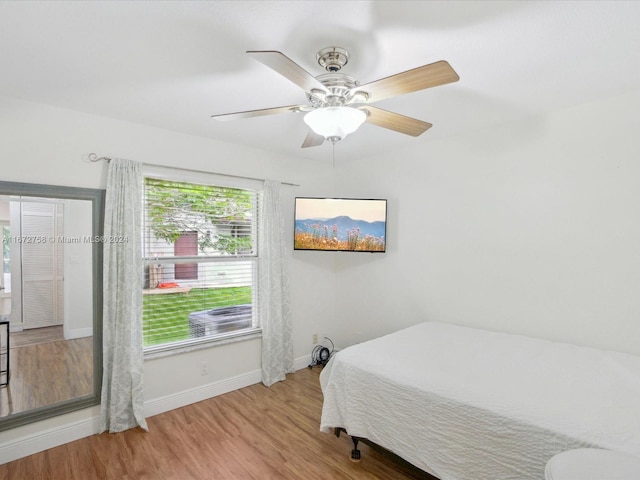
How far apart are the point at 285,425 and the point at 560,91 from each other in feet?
10.1

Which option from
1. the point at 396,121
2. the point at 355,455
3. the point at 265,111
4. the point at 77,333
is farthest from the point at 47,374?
the point at 396,121

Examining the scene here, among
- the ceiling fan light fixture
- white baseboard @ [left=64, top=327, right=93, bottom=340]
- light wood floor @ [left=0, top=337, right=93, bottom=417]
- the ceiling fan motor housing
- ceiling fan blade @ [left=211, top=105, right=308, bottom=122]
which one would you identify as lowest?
light wood floor @ [left=0, top=337, right=93, bottom=417]

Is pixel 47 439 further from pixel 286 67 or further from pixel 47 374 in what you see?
pixel 286 67

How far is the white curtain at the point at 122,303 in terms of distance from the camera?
2670 millimetres

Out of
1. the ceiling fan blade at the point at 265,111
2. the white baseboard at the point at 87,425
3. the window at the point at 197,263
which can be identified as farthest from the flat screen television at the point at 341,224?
the ceiling fan blade at the point at 265,111

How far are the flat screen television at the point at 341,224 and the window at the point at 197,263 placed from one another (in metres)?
0.53

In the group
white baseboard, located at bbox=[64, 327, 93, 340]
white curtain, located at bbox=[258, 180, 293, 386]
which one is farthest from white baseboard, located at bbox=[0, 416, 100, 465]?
white curtain, located at bbox=[258, 180, 293, 386]

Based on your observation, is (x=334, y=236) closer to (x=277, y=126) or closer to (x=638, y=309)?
(x=277, y=126)

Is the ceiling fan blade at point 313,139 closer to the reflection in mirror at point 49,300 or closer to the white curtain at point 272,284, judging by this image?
the white curtain at point 272,284

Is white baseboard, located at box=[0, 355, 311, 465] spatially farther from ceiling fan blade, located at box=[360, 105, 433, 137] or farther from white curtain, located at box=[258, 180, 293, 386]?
ceiling fan blade, located at box=[360, 105, 433, 137]

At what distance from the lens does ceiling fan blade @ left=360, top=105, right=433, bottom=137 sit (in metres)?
1.97

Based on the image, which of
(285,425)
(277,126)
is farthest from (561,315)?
(277,126)

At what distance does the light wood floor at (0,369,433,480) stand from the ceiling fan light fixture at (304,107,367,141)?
2070 millimetres

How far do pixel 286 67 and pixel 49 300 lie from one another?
8.06ft
